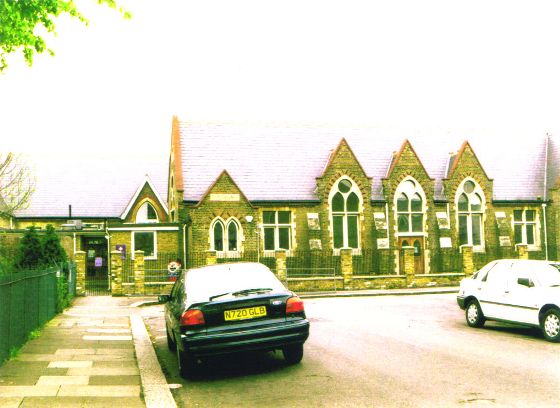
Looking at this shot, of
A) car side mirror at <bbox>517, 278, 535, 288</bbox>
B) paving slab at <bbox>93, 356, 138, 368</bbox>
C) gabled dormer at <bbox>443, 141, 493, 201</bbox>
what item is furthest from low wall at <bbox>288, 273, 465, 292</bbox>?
paving slab at <bbox>93, 356, 138, 368</bbox>

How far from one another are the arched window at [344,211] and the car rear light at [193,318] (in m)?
26.9

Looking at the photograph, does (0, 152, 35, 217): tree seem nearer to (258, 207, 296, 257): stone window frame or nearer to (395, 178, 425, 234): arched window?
(258, 207, 296, 257): stone window frame

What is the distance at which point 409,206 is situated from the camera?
→ 36.4 meters

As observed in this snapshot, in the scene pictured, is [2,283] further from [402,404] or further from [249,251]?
[249,251]

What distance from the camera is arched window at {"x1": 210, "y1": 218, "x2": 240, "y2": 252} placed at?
3272 cm

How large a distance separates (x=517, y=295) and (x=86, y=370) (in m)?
8.64

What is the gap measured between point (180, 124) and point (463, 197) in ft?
56.9

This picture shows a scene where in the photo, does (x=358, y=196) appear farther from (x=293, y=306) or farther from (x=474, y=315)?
(x=293, y=306)

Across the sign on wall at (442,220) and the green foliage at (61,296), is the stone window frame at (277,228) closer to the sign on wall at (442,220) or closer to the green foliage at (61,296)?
the sign on wall at (442,220)

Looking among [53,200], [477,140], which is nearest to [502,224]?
[477,140]

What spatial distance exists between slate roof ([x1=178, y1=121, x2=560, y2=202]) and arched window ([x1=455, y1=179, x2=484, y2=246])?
1410 millimetres

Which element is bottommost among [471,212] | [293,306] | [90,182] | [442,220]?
[293,306]

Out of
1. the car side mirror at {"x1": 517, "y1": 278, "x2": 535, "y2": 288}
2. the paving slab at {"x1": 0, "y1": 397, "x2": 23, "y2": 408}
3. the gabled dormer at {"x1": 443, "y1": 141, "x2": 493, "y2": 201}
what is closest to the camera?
the paving slab at {"x1": 0, "y1": 397, "x2": 23, "y2": 408}

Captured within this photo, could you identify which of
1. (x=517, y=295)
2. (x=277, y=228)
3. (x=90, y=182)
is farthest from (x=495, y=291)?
(x=90, y=182)
